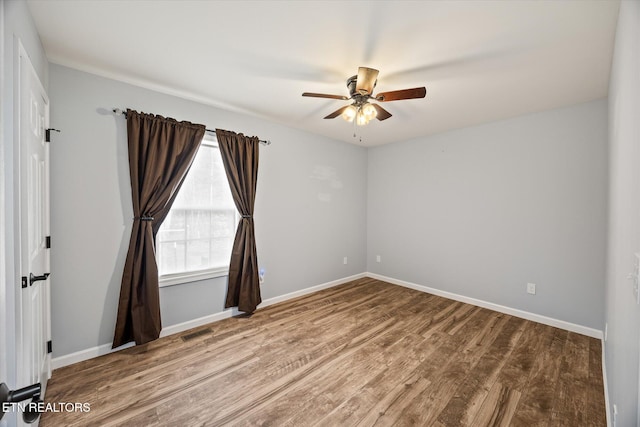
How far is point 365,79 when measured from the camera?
2.01 m

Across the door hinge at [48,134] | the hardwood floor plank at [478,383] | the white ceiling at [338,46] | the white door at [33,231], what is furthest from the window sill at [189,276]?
the hardwood floor plank at [478,383]

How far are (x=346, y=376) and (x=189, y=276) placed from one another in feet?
6.32

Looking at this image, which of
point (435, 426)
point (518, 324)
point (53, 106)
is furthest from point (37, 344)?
point (518, 324)

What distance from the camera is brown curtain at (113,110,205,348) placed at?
2.43 m

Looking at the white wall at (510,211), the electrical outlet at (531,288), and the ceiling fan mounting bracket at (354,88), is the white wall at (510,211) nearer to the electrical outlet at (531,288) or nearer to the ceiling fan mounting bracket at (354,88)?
the electrical outlet at (531,288)

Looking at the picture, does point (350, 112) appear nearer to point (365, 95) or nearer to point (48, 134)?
point (365, 95)

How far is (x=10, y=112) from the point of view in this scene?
44.7 inches

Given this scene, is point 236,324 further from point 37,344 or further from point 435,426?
point 435,426

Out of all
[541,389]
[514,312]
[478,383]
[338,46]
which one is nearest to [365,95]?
[338,46]

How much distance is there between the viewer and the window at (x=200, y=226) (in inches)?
110

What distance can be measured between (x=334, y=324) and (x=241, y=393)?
1.35 metres

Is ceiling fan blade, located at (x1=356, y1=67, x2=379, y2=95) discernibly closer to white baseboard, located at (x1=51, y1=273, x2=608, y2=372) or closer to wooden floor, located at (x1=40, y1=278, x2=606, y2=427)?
wooden floor, located at (x1=40, y1=278, x2=606, y2=427)

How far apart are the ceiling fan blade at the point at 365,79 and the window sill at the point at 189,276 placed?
2.50 metres

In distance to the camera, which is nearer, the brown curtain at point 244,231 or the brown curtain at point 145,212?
the brown curtain at point 145,212
